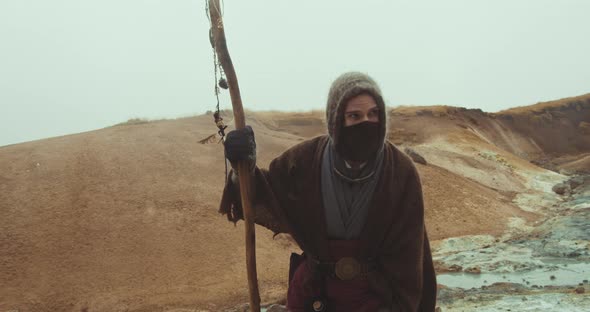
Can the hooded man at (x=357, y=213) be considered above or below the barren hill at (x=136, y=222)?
above

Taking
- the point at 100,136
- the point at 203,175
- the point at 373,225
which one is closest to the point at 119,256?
the point at 203,175

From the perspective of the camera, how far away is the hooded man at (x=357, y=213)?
236cm

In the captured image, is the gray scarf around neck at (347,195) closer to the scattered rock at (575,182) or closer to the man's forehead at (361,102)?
the man's forehead at (361,102)

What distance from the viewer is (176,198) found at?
9625mm

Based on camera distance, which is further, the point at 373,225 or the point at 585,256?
the point at 585,256

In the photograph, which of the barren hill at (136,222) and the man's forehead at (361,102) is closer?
the man's forehead at (361,102)

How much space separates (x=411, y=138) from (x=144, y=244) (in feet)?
58.5

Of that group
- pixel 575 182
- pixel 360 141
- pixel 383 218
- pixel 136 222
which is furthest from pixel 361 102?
pixel 575 182

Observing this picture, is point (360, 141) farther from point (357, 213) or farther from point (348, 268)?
point (348, 268)

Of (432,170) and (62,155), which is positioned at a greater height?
(62,155)

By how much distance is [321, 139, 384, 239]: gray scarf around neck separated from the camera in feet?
7.85

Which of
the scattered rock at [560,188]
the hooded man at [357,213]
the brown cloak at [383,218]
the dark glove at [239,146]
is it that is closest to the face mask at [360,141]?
the hooded man at [357,213]

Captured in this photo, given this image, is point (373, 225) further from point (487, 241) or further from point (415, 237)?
point (487, 241)

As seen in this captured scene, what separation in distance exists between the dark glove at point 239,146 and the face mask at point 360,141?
1.38 feet
